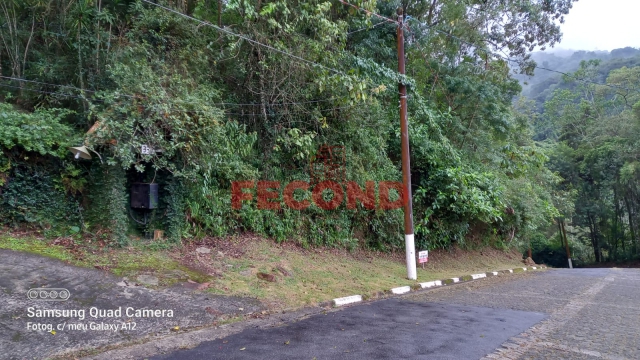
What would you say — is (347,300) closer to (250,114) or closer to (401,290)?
(401,290)

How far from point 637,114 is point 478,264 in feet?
61.4

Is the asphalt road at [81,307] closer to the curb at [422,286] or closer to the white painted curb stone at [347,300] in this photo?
the white painted curb stone at [347,300]

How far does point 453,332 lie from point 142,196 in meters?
6.97

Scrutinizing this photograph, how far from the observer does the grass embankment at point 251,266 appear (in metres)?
7.86

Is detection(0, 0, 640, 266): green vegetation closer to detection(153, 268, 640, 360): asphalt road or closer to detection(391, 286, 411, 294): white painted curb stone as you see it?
detection(391, 286, 411, 294): white painted curb stone

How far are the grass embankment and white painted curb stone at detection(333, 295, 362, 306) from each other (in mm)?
253

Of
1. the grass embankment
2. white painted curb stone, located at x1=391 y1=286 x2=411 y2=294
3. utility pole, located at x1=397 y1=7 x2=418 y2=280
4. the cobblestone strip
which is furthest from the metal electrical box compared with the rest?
the cobblestone strip

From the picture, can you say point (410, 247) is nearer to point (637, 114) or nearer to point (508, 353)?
point (508, 353)

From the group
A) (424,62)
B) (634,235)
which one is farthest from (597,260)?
(424,62)

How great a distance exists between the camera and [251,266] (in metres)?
9.52

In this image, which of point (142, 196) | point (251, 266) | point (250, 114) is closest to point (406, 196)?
point (251, 266)

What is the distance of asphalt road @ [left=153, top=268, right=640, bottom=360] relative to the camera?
5.36 m

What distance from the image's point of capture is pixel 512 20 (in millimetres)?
18219

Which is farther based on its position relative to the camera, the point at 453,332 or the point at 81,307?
the point at 453,332
